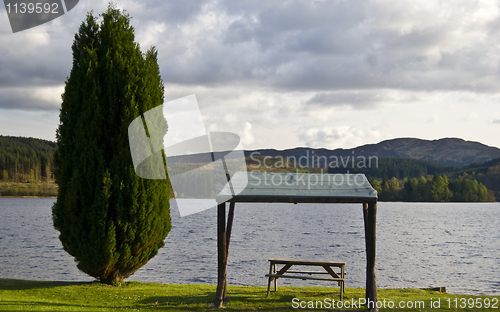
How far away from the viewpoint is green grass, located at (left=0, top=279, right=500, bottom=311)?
9820 mm

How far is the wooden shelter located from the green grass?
3.21 feet

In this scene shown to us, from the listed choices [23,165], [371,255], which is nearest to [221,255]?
[371,255]

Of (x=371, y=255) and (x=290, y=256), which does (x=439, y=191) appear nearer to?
(x=290, y=256)

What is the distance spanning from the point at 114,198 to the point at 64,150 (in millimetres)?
2235

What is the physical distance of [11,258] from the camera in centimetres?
2511

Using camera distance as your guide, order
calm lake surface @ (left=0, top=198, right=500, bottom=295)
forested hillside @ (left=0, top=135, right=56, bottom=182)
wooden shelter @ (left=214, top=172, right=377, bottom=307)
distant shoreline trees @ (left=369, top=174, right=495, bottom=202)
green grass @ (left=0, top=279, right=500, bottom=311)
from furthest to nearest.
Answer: forested hillside @ (left=0, top=135, right=56, bottom=182)
distant shoreline trees @ (left=369, top=174, right=495, bottom=202)
calm lake surface @ (left=0, top=198, right=500, bottom=295)
green grass @ (left=0, top=279, right=500, bottom=311)
wooden shelter @ (left=214, top=172, right=377, bottom=307)

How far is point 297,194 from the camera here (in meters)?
9.73

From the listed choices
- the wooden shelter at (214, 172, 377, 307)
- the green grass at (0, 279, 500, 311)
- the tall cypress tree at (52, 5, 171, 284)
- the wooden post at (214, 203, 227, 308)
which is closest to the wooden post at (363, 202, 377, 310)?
the wooden shelter at (214, 172, 377, 307)

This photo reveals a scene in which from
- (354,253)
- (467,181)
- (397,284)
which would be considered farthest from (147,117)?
(467,181)

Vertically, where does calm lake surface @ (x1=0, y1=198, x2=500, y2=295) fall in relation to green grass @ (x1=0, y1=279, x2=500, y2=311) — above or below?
below

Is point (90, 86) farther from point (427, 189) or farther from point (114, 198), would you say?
point (427, 189)

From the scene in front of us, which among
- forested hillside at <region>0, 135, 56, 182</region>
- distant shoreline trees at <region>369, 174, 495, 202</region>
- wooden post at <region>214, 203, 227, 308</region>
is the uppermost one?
forested hillside at <region>0, 135, 56, 182</region>

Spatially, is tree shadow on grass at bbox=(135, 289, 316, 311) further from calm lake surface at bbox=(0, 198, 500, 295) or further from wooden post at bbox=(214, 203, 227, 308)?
calm lake surface at bbox=(0, 198, 500, 295)

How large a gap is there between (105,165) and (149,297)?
4052 millimetres
